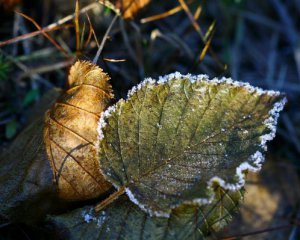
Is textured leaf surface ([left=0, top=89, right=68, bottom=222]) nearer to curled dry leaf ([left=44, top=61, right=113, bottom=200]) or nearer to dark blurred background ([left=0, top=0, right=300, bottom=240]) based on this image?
curled dry leaf ([left=44, top=61, right=113, bottom=200])

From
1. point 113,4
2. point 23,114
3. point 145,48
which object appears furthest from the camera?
point 145,48

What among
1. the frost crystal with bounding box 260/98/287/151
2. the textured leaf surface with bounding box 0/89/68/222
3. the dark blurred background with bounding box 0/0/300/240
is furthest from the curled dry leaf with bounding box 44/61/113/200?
the frost crystal with bounding box 260/98/287/151

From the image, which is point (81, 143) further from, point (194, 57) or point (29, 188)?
point (194, 57)

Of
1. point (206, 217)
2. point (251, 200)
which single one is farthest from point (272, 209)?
point (206, 217)

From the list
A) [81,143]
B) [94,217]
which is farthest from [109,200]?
[81,143]

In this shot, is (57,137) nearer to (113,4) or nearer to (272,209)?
(113,4)
